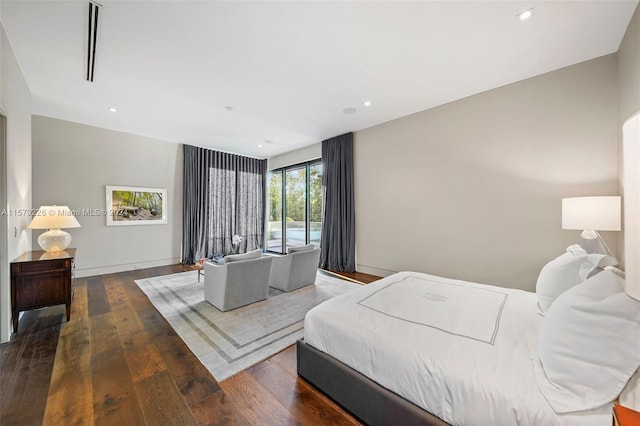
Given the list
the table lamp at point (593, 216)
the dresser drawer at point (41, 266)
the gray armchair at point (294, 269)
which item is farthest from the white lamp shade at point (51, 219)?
the table lamp at point (593, 216)

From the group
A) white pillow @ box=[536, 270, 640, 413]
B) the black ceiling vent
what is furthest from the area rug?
the black ceiling vent

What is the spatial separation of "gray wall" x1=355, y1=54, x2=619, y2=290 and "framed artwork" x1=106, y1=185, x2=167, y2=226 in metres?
4.86

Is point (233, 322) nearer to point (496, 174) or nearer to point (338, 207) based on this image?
point (338, 207)

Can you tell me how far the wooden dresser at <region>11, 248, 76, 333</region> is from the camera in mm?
2486

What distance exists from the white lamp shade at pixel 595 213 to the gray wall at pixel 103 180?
689cm

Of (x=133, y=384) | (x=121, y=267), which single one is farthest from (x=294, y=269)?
(x=121, y=267)

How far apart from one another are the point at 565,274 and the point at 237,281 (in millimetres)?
3148

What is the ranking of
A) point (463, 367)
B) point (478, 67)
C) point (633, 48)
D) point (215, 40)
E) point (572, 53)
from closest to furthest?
1. point (463, 367)
2. point (633, 48)
3. point (215, 40)
4. point (572, 53)
5. point (478, 67)

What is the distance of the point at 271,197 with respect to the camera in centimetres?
755

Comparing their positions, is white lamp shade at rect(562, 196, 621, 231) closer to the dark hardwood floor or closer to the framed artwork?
the dark hardwood floor

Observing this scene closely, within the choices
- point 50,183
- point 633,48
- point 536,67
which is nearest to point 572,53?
point 536,67

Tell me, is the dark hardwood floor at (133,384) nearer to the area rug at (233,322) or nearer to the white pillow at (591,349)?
the area rug at (233,322)

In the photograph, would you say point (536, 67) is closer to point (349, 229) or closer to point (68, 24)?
point (349, 229)

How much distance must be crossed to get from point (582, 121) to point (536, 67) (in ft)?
2.69
